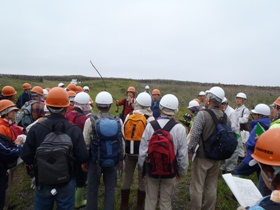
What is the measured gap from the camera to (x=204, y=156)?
13.0 ft

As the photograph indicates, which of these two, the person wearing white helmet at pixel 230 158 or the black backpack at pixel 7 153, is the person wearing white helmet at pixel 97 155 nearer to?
the black backpack at pixel 7 153

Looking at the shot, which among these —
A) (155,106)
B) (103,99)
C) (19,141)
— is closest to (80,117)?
(103,99)

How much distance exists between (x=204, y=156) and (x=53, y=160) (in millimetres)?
2526

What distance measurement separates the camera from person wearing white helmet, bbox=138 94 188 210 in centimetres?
357

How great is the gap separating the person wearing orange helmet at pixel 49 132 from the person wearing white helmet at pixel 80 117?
129 centimetres

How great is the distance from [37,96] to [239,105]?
6.32 m

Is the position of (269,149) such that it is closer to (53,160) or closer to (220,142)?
(220,142)

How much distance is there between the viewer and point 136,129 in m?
4.10

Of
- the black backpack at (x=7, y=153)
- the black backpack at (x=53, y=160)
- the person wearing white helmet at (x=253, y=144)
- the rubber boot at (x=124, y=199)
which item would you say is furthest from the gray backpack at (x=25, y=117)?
the person wearing white helmet at (x=253, y=144)

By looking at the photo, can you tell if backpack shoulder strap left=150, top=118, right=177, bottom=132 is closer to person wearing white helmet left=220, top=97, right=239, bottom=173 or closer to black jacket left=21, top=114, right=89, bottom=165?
black jacket left=21, top=114, right=89, bottom=165

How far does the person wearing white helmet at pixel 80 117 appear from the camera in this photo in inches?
173

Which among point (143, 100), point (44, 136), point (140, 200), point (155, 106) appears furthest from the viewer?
point (155, 106)

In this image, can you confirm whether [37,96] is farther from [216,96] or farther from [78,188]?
[216,96]

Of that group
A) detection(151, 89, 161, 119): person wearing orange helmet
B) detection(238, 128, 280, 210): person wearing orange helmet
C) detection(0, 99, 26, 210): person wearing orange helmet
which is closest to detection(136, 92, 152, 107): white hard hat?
detection(0, 99, 26, 210): person wearing orange helmet
